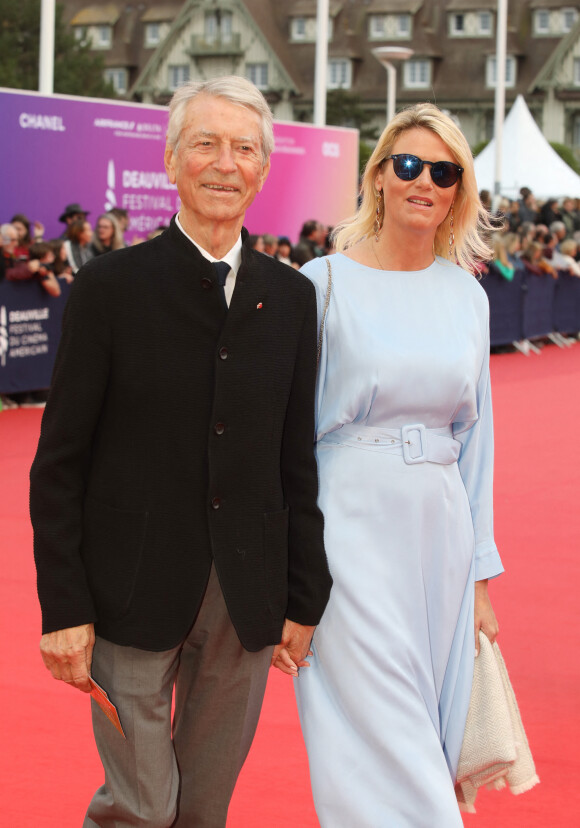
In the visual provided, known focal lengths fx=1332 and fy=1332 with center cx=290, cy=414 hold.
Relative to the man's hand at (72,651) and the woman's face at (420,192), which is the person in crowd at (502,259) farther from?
the man's hand at (72,651)

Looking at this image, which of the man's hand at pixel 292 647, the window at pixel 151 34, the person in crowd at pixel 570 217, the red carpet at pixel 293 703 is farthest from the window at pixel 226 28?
the man's hand at pixel 292 647

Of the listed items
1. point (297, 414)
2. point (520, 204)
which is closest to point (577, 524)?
point (297, 414)

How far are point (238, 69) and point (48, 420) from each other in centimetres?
7032

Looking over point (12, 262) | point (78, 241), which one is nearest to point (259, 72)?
point (78, 241)

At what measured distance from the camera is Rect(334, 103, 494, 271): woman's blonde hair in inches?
132

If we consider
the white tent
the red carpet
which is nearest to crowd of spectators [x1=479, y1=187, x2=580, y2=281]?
the red carpet

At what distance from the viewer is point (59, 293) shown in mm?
12289

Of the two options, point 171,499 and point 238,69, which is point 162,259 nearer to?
point 171,499

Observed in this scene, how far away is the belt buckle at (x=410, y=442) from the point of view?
3.25 m

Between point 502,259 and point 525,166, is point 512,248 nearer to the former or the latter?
point 502,259

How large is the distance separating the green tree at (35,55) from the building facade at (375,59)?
10313 millimetres

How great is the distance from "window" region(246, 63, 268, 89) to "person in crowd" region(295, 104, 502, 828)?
6793cm

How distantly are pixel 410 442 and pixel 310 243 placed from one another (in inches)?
482

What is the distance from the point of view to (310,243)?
1533 centimetres
